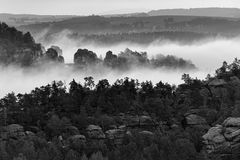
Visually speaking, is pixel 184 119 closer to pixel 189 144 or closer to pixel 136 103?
pixel 136 103

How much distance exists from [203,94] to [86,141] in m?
61.0

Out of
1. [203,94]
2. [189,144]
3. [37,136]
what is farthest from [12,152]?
[203,94]

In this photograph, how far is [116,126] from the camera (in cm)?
17525

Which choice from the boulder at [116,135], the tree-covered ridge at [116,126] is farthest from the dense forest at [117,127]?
the boulder at [116,135]

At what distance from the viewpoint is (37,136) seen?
15725cm

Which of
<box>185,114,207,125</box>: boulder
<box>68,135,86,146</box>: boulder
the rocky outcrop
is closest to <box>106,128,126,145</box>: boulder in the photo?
<box>68,135,86,146</box>: boulder

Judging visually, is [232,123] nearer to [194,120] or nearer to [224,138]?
[224,138]

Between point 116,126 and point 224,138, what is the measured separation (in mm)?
46674

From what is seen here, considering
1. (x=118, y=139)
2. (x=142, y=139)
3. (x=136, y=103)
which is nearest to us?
(x=142, y=139)

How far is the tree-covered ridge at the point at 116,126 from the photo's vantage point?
137750 millimetres

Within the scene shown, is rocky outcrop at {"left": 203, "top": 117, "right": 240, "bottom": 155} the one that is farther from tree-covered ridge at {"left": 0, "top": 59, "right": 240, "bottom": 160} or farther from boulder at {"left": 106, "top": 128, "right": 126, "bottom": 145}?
boulder at {"left": 106, "top": 128, "right": 126, "bottom": 145}

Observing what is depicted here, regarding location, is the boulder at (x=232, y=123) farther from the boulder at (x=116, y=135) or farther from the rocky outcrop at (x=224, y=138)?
the boulder at (x=116, y=135)

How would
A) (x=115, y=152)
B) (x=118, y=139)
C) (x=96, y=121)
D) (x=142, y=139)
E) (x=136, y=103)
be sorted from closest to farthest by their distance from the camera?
(x=115, y=152)
(x=142, y=139)
(x=118, y=139)
(x=96, y=121)
(x=136, y=103)

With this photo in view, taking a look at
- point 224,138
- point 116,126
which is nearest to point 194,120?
point 116,126
